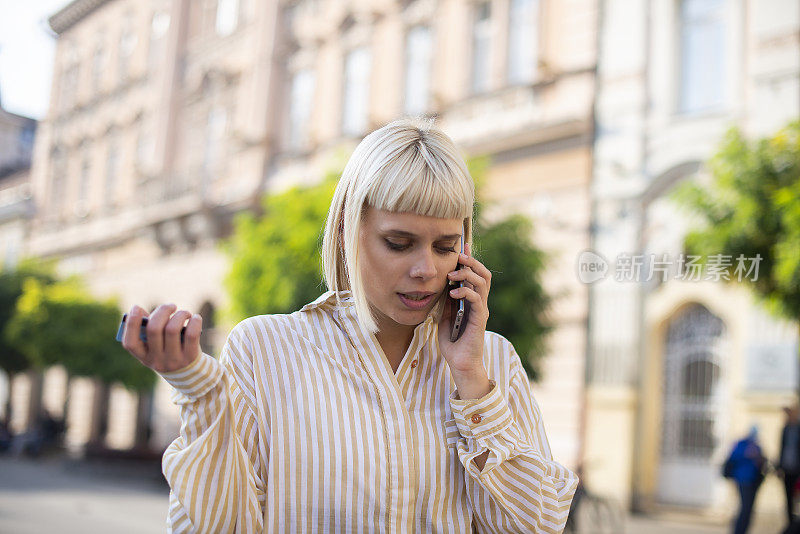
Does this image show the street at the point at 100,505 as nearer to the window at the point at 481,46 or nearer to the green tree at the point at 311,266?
the green tree at the point at 311,266

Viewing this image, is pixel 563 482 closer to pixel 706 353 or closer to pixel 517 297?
pixel 517 297

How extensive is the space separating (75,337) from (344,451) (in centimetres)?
1923

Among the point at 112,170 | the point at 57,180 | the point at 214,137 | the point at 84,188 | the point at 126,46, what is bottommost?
the point at 84,188

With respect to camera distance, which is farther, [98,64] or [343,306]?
[98,64]

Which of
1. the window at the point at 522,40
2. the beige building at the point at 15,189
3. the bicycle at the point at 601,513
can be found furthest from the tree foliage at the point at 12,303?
the bicycle at the point at 601,513

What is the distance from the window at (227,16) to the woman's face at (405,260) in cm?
2312

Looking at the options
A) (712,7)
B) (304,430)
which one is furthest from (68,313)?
(304,430)

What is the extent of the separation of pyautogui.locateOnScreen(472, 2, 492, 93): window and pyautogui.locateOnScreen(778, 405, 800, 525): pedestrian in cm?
885

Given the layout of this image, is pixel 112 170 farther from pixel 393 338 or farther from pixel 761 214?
pixel 393 338

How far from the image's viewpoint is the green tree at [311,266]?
11062 mm

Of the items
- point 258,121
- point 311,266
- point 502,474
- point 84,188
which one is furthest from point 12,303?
point 502,474

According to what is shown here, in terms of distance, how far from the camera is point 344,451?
1751 mm

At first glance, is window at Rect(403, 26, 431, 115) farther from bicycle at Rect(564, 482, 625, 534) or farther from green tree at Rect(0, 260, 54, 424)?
green tree at Rect(0, 260, 54, 424)

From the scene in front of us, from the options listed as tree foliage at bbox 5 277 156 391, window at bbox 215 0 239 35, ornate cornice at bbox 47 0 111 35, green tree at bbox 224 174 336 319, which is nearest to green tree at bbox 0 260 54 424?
tree foliage at bbox 5 277 156 391
